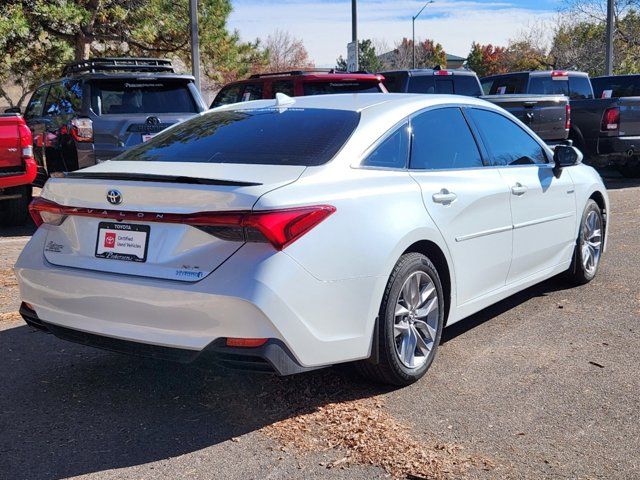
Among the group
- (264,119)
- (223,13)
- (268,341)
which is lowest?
(268,341)

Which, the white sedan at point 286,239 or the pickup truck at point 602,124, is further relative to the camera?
the pickup truck at point 602,124

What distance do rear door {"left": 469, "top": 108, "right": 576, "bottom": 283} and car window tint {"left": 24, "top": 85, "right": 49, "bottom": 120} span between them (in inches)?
306

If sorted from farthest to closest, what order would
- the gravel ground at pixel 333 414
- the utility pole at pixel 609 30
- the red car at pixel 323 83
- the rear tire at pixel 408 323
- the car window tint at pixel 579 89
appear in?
the utility pole at pixel 609 30 → the car window tint at pixel 579 89 → the red car at pixel 323 83 → the rear tire at pixel 408 323 → the gravel ground at pixel 333 414

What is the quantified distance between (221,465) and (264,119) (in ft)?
7.06

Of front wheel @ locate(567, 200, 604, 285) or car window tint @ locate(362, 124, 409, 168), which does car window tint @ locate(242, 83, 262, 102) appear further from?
car window tint @ locate(362, 124, 409, 168)

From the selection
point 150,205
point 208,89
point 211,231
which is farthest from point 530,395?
point 208,89

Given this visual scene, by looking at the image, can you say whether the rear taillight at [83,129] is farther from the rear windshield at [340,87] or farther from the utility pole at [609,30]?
the utility pole at [609,30]

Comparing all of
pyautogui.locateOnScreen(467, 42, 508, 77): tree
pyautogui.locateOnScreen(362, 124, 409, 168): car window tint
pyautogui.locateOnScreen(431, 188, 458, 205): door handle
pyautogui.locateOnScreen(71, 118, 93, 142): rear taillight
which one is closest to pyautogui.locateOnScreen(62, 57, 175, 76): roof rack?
pyautogui.locateOnScreen(71, 118, 93, 142): rear taillight

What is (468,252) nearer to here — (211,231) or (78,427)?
(211,231)

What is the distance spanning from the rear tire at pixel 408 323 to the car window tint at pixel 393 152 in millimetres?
543

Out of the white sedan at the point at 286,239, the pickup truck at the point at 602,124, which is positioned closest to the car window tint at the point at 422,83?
the pickup truck at the point at 602,124

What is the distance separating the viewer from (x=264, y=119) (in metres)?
4.63

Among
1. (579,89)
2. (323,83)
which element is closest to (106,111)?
(323,83)

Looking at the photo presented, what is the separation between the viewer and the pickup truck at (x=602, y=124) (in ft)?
43.1
